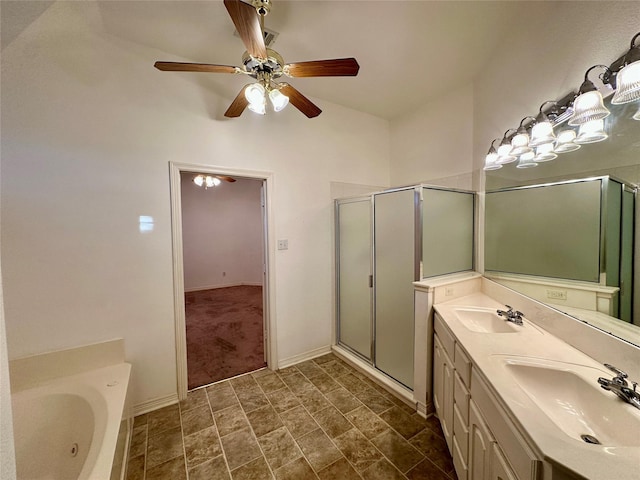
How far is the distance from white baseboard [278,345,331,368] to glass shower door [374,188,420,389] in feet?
2.28

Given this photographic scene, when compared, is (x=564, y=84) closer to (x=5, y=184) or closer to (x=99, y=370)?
(x=5, y=184)

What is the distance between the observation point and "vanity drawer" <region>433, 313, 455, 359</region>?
5.00 feet

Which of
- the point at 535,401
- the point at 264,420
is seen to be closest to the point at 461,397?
the point at 535,401

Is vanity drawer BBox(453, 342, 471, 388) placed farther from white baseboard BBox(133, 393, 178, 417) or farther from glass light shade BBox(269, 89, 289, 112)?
white baseboard BBox(133, 393, 178, 417)

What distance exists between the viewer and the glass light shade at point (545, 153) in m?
1.45

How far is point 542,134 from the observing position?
1.43m

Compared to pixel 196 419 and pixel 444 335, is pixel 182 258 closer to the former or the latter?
pixel 196 419

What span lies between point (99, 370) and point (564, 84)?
3568mm

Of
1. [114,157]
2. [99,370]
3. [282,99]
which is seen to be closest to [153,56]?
[114,157]

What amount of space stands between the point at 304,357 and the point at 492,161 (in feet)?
8.64

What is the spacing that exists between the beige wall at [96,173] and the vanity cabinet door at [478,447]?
2.21m

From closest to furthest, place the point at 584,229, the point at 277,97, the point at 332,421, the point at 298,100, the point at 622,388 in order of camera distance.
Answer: the point at 622,388
the point at 584,229
the point at 277,97
the point at 298,100
the point at 332,421

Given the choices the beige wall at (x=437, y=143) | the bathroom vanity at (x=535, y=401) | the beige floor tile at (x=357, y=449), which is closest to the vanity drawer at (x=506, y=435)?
the bathroom vanity at (x=535, y=401)

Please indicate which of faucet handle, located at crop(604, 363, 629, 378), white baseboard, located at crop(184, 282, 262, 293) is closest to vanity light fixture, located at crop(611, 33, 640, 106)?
faucet handle, located at crop(604, 363, 629, 378)
